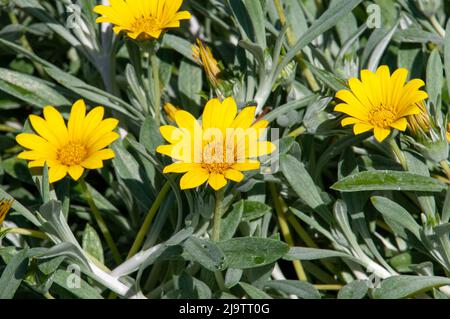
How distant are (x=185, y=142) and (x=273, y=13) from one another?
70cm

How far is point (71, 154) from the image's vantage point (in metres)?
1.59

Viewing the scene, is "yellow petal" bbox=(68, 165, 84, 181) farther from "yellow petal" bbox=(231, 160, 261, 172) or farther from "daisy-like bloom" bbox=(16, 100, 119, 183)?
"yellow petal" bbox=(231, 160, 261, 172)

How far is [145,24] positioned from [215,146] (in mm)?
391

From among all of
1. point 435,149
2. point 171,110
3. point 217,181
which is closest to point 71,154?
point 171,110

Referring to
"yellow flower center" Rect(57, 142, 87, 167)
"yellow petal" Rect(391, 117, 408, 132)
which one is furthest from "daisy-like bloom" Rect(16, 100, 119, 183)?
"yellow petal" Rect(391, 117, 408, 132)

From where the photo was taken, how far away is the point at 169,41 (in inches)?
80.1

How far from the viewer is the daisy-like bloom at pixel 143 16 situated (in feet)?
5.36

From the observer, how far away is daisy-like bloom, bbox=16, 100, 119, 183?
60.5 inches

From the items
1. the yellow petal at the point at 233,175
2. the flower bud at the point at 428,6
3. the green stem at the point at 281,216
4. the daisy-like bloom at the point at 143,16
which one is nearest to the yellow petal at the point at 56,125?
the daisy-like bloom at the point at 143,16

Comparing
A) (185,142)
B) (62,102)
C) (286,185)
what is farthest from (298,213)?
(62,102)

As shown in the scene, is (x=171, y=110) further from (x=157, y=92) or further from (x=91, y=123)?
(x=91, y=123)

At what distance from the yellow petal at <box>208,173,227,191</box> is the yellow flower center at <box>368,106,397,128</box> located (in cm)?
38

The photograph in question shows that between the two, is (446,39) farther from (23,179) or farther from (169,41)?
(23,179)

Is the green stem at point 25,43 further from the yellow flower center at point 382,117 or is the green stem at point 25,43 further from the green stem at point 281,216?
the yellow flower center at point 382,117
